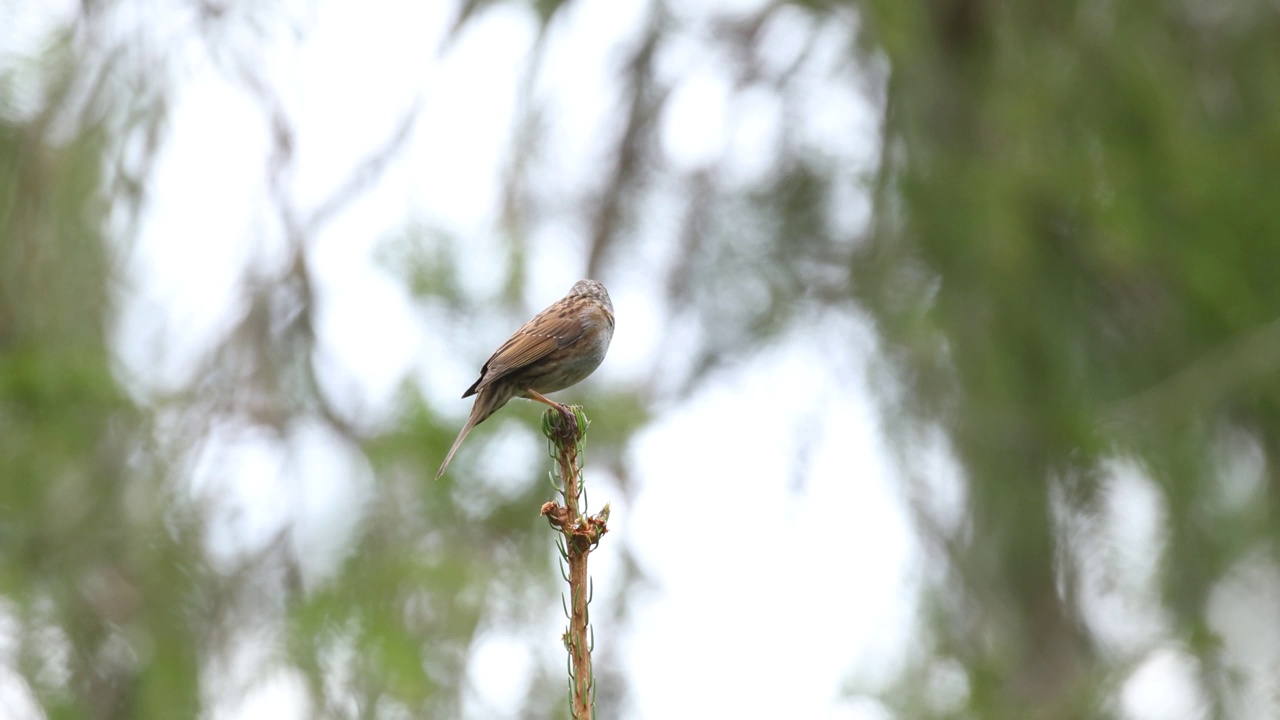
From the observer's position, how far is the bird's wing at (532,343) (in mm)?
3979

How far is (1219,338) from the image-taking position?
11.2ft

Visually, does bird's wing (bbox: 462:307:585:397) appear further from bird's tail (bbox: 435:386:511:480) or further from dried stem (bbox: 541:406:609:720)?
dried stem (bbox: 541:406:609:720)

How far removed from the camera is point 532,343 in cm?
410

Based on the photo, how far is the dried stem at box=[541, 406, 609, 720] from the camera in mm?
2197

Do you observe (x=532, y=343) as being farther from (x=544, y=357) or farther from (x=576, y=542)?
(x=576, y=542)

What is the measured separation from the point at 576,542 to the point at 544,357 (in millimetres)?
1759

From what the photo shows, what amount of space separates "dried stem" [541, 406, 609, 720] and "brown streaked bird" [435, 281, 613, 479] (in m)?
1.08

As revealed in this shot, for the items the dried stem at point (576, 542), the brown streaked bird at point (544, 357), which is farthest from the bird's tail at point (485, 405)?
the dried stem at point (576, 542)

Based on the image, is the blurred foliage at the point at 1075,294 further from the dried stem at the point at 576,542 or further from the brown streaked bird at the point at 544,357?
the dried stem at the point at 576,542

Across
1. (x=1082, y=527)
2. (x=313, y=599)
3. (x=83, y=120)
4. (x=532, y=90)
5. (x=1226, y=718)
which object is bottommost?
(x=1226, y=718)

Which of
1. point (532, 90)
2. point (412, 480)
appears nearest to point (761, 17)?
point (532, 90)

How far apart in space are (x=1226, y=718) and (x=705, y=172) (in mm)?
2893

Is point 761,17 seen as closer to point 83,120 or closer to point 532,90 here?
point 532,90

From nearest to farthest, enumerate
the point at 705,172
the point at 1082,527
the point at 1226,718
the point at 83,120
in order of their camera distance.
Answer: the point at 1226,718, the point at 1082,527, the point at 83,120, the point at 705,172
